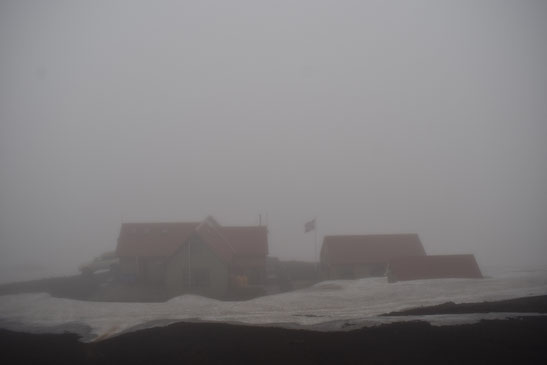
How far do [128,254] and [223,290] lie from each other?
49.3 feet

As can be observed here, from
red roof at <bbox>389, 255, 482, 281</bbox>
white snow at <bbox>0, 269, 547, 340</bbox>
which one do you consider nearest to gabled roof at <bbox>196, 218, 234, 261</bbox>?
white snow at <bbox>0, 269, 547, 340</bbox>

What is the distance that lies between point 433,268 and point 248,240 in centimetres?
2345

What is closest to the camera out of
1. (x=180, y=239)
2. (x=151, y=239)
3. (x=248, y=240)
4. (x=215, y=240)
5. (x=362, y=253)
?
(x=215, y=240)

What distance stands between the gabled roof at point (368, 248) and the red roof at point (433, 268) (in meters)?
5.94

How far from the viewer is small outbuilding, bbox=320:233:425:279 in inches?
1875

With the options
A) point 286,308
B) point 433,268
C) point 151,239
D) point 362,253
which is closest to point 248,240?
point 151,239

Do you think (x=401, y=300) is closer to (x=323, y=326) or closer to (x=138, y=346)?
(x=323, y=326)

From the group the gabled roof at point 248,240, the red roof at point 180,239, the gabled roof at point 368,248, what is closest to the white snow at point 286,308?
the gabled roof at point 368,248

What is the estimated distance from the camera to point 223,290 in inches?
1604

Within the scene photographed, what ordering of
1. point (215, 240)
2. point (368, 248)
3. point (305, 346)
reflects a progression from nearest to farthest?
point (305, 346), point (215, 240), point (368, 248)

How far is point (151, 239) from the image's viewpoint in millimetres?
50062

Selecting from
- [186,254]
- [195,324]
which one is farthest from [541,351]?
[186,254]

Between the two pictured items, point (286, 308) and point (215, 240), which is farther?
point (215, 240)

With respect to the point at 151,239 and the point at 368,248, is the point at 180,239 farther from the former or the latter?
the point at 368,248
